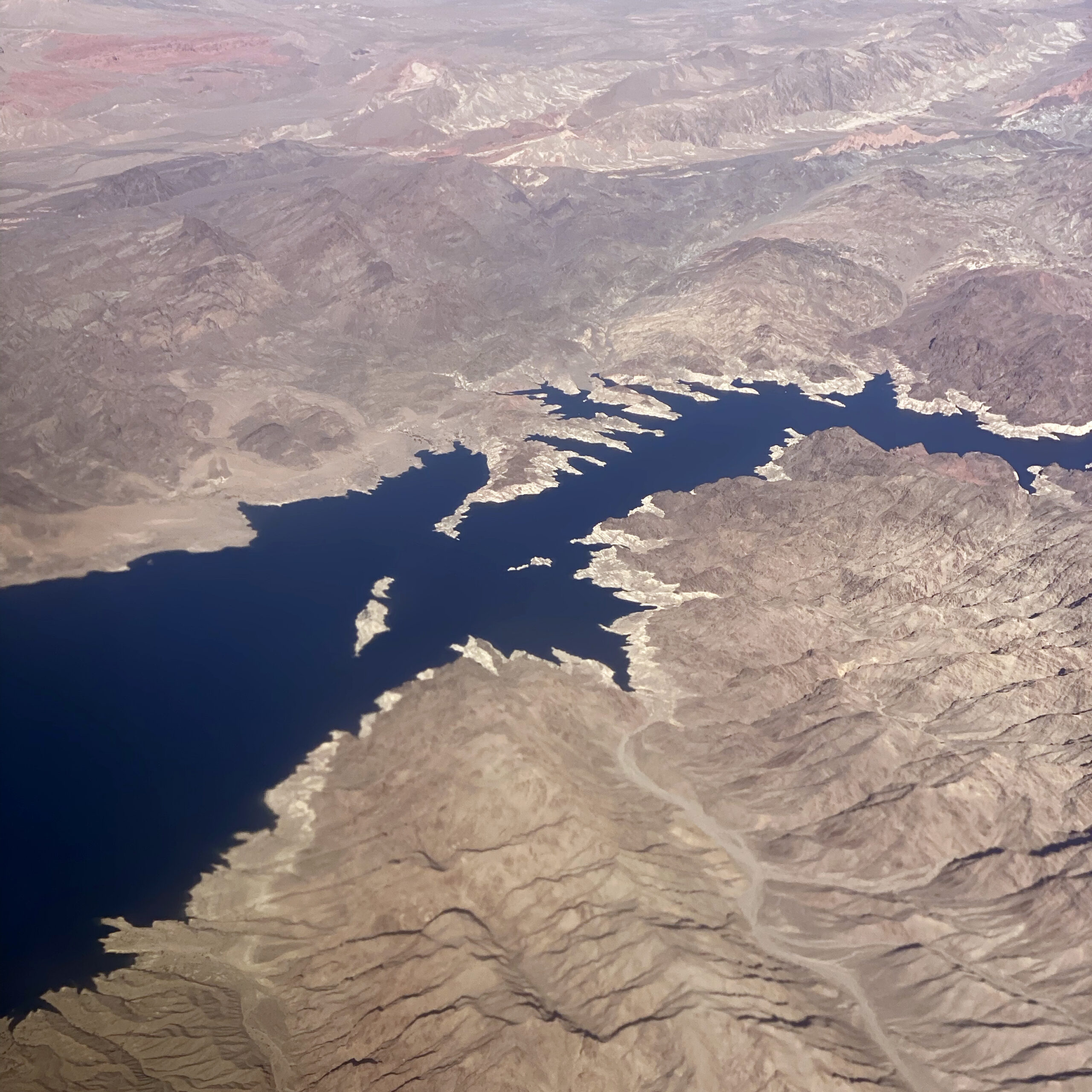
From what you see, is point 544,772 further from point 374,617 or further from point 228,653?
point 228,653

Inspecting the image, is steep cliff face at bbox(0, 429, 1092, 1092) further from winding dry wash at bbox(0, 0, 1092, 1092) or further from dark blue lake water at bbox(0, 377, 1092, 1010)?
dark blue lake water at bbox(0, 377, 1092, 1010)

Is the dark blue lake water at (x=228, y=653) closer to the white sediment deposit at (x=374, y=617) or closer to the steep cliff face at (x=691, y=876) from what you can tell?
the white sediment deposit at (x=374, y=617)

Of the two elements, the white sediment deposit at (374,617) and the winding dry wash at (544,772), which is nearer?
the winding dry wash at (544,772)

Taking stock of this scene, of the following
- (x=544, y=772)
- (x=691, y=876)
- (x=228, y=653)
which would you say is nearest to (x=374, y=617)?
(x=228, y=653)

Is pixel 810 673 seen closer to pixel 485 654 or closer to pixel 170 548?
pixel 485 654

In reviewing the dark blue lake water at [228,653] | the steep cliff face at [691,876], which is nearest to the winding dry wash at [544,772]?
the steep cliff face at [691,876]

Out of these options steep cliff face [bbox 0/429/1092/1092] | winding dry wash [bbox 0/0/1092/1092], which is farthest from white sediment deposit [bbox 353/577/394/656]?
steep cliff face [bbox 0/429/1092/1092]

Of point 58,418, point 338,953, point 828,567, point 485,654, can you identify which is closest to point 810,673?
point 828,567
